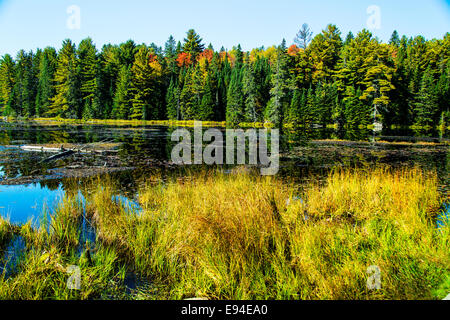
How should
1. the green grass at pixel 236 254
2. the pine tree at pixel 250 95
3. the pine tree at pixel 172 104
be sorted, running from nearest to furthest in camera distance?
1. the green grass at pixel 236 254
2. the pine tree at pixel 250 95
3. the pine tree at pixel 172 104

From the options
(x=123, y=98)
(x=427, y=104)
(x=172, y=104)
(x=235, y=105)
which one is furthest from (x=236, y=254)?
(x=123, y=98)

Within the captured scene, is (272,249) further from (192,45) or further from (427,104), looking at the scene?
(192,45)

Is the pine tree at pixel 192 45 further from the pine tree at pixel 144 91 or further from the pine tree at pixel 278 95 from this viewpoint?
the pine tree at pixel 278 95

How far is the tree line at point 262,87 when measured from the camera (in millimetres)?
44312

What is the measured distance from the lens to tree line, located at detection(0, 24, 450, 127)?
145ft

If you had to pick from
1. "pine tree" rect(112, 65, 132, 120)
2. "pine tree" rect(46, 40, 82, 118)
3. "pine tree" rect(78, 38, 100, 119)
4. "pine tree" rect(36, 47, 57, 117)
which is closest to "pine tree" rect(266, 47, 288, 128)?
"pine tree" rect(112, 65, 132, 120)

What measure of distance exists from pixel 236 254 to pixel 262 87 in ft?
169

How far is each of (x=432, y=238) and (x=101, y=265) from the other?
15.5 feet

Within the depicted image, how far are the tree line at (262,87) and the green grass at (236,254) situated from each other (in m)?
38.7

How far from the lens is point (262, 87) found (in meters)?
53.0

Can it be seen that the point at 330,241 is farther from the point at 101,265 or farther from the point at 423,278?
the point at 101,265

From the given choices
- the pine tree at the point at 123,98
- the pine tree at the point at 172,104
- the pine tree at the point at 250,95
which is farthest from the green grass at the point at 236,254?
the pine tree at the point at 123,98

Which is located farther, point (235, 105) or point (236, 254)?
point (235, 105)

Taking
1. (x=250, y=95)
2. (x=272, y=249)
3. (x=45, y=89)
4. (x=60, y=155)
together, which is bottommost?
(x=272, y=249)
